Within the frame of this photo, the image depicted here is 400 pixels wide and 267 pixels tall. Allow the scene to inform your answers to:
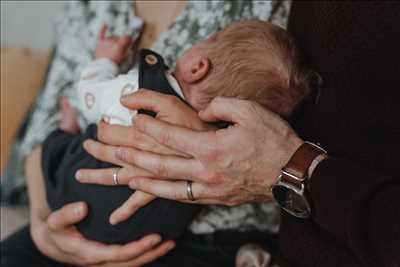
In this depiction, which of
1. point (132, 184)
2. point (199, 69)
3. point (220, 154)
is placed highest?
point (199, 69)

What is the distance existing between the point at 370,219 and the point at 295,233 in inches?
10.3

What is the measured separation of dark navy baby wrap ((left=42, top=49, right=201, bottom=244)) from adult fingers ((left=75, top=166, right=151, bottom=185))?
0.11 feet

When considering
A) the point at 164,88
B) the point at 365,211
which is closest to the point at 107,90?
the point at 164,88

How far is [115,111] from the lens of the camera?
122 centimetres

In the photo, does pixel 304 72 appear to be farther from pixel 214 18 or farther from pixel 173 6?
pixel 173 6

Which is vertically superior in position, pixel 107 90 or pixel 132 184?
pixel 107 90

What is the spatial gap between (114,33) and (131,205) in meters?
0.50

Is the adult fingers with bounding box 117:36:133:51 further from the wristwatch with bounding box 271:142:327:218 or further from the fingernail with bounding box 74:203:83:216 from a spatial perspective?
the wristwatch with bounding box 271:142:327:218

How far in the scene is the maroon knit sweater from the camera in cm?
90

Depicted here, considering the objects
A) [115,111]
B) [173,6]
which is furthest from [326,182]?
[173,6]

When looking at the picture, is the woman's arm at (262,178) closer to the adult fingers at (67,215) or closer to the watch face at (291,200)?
the watch face at (291,200)

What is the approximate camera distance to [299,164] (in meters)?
1.02

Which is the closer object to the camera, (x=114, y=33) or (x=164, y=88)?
(x=164, y=88)

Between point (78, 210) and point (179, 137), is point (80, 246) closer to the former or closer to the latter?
point (78, 210)
